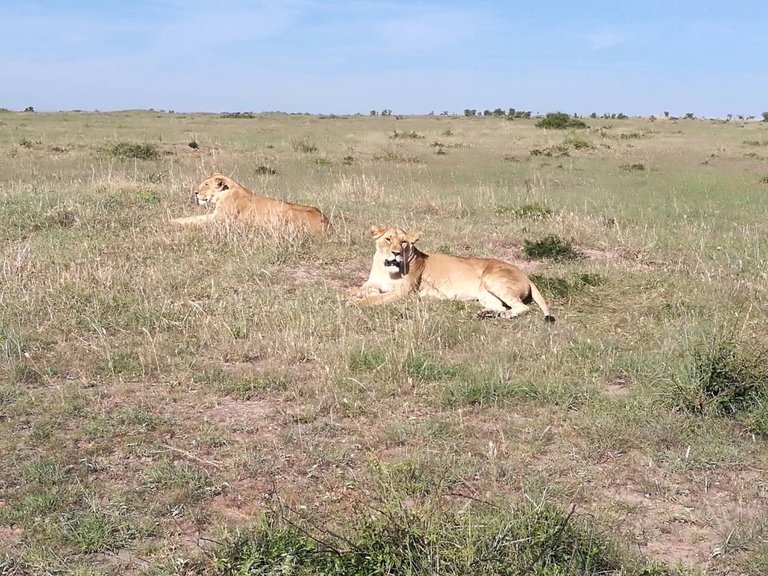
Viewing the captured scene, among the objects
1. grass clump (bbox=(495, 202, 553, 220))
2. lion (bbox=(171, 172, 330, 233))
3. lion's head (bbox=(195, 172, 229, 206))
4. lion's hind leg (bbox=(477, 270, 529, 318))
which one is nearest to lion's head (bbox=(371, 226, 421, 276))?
lion's hind leg (bbox=(477, 270, 529, 318))

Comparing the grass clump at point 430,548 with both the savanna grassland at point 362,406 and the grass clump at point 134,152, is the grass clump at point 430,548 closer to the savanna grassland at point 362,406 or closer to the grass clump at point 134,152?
the savanna grassland at point 362,406

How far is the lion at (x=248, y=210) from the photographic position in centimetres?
1048

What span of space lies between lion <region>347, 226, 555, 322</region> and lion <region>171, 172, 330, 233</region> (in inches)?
98.3

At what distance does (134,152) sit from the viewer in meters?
21.0

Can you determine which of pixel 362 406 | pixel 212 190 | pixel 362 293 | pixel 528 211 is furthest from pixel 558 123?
pixel 362 406

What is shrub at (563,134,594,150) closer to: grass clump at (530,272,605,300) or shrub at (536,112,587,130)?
shrub at (536,112,587,130)

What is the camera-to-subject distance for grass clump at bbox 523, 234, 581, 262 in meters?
10.1

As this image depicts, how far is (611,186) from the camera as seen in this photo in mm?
18406

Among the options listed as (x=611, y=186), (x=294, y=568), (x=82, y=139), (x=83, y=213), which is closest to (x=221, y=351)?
(x=294, y=568)

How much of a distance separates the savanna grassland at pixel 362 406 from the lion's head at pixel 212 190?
2.67 feet

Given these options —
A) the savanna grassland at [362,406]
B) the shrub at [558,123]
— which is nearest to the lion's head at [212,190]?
the savanna grassland at [362,406]

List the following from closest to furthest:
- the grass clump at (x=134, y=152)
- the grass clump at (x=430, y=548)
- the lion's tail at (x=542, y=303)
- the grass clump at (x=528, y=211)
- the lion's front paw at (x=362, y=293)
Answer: the grass clump at (x=430, y=548) → the lion's tail at (x=542, y=303) → the lion's front paw at (x=362, y=293) → the grass clump at (x=528, y=211) → the grass clump at (x=134, y=152)

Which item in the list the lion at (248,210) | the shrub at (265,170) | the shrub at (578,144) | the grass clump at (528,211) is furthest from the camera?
the shrub at (578,144)

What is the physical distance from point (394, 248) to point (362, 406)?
2885 millimetres
